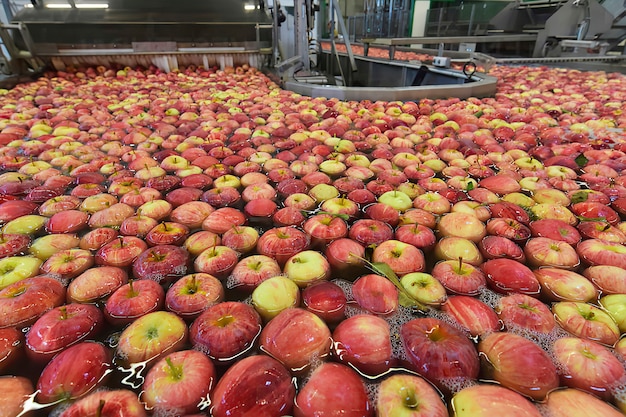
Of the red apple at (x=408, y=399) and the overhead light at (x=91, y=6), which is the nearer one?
the red apple at (x=408, y=399)

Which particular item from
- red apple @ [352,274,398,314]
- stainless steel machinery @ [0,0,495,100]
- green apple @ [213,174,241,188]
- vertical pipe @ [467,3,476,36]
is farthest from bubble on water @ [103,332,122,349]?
vertical pipe @ [467,3,476,36]

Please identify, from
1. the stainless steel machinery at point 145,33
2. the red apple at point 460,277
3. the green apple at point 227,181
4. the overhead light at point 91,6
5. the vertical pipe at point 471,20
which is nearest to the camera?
the red apple at point 460,277

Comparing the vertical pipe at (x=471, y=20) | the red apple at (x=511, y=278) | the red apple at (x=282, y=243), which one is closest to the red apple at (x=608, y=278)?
the red apple at (x=511, y=278)

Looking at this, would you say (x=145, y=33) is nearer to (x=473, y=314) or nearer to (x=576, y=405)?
(x=473, y=314)

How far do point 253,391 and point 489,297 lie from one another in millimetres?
674

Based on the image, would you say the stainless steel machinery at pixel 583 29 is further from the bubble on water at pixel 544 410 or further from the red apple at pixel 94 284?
the red apple at pixel 94 284

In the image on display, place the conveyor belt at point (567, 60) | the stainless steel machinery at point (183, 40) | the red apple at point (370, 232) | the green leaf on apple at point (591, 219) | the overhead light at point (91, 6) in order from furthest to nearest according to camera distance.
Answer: the conveyor belt at point (567, 60)
the overhead light at point (91, 6)
the stainless steel machinery at point (183, 40)
the green leaf on apple at point (591, 219)
the red apple at point (370, 232)

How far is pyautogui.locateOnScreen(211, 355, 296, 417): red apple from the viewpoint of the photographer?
2.17ft

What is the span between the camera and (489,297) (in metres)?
0.95

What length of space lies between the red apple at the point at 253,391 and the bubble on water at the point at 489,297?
1.88 feet

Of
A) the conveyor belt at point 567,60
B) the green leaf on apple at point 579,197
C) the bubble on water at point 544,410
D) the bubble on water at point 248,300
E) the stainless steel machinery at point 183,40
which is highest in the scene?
the stainless steel machinery at point 183,40

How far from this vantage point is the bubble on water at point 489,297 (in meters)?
0.93

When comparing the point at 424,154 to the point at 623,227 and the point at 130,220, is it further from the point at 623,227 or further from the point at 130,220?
the point at 130,220

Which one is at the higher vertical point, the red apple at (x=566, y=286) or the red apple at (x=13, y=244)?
the red apple at (x=13, y=244)
